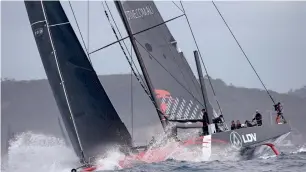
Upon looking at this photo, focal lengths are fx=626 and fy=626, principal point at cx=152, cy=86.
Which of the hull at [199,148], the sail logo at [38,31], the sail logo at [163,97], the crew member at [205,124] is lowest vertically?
the hull at [199,148]

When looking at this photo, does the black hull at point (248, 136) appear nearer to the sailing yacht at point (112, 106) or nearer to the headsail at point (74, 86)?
the sailing yacht at point (112, 106)

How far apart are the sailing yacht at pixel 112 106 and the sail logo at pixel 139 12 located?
0.03m

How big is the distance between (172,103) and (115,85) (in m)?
57.6

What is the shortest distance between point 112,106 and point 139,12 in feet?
10.3

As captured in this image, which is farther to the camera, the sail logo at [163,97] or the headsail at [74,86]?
the sail logo at [163,97]

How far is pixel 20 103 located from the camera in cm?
→ 7500

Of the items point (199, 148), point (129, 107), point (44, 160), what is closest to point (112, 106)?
point (199, 148)

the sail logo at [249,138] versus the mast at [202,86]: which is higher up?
the mast at [202,86]

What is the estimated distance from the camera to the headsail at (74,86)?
16.2 metres

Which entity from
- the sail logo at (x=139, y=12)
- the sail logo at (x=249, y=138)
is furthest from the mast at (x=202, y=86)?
the sail logo at (x=139, y=12)

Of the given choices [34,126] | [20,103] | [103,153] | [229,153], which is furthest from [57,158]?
[20,103]

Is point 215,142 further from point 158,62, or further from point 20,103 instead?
point 20,103

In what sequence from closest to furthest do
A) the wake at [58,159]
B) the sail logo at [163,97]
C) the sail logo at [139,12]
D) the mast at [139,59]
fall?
the wake at [58,159] < the mast at [139,59] < the sail logo at [163,97] < the sail logo at [139,12]

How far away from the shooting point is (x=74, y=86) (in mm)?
16484
